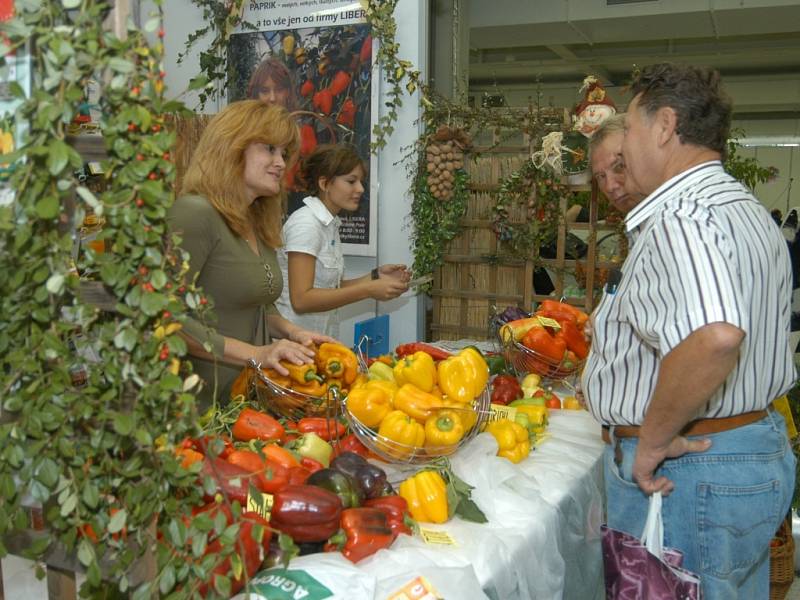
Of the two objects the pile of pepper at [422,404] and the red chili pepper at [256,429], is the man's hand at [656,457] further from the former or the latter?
the red chili pepper at [256,429]

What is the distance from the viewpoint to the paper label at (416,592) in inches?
52.6

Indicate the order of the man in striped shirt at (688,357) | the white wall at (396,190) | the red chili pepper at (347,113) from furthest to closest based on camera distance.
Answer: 1. the red chili pepper at (347,113)
2. the white wall at (396,190)
3. the man in striped shirt at (688,357)

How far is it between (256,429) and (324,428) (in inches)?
7.3

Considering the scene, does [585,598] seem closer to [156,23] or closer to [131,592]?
[131,592]

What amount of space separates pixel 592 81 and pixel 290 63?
1.79m

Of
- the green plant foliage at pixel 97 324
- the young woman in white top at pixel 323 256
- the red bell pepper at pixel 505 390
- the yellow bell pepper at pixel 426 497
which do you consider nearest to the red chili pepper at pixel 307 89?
the young woman in white top at pixel 323 256

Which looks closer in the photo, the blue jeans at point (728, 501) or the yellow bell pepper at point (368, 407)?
the blue jeans at point (728, 501)

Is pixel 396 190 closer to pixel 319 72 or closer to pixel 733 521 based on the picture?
A: pixel 319 72

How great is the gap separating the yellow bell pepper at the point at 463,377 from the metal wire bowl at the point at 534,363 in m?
0.62

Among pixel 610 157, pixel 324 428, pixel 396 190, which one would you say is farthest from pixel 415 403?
pixel 396 190

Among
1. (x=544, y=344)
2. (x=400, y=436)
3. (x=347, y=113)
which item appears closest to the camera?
(x=400, y=436)

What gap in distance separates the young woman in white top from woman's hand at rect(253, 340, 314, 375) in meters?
1.09

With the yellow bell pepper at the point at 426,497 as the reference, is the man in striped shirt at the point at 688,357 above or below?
above

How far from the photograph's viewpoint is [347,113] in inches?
175
